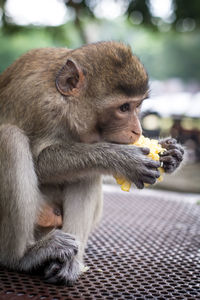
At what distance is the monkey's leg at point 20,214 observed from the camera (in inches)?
113

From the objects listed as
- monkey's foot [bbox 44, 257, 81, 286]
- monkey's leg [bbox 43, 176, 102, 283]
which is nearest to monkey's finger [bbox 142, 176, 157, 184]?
monkey's leg [bbox 43, 176, 102, 283]

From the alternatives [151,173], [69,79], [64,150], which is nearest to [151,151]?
[151,173]

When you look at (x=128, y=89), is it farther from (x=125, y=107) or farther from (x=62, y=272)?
(x=62, y=272)

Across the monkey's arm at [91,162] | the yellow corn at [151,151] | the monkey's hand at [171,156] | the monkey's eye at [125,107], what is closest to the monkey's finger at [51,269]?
the monkey's arm at [91,162]

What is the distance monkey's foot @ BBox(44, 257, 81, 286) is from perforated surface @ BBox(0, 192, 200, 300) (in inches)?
2.4

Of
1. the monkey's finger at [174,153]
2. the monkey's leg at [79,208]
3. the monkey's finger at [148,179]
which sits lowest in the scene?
the monkey's leg at [79,208]

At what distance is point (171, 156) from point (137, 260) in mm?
907

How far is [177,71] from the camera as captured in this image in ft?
148

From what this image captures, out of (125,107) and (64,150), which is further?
(125,107)

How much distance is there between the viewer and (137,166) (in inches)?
121

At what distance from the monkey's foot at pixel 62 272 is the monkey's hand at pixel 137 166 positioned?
0.77 metres

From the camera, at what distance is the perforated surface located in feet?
8.98

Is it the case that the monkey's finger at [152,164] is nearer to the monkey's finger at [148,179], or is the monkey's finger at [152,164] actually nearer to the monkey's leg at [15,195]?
the monkey's finger at [148,179]

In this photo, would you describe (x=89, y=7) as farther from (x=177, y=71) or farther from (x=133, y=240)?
(x=177, y=71)
